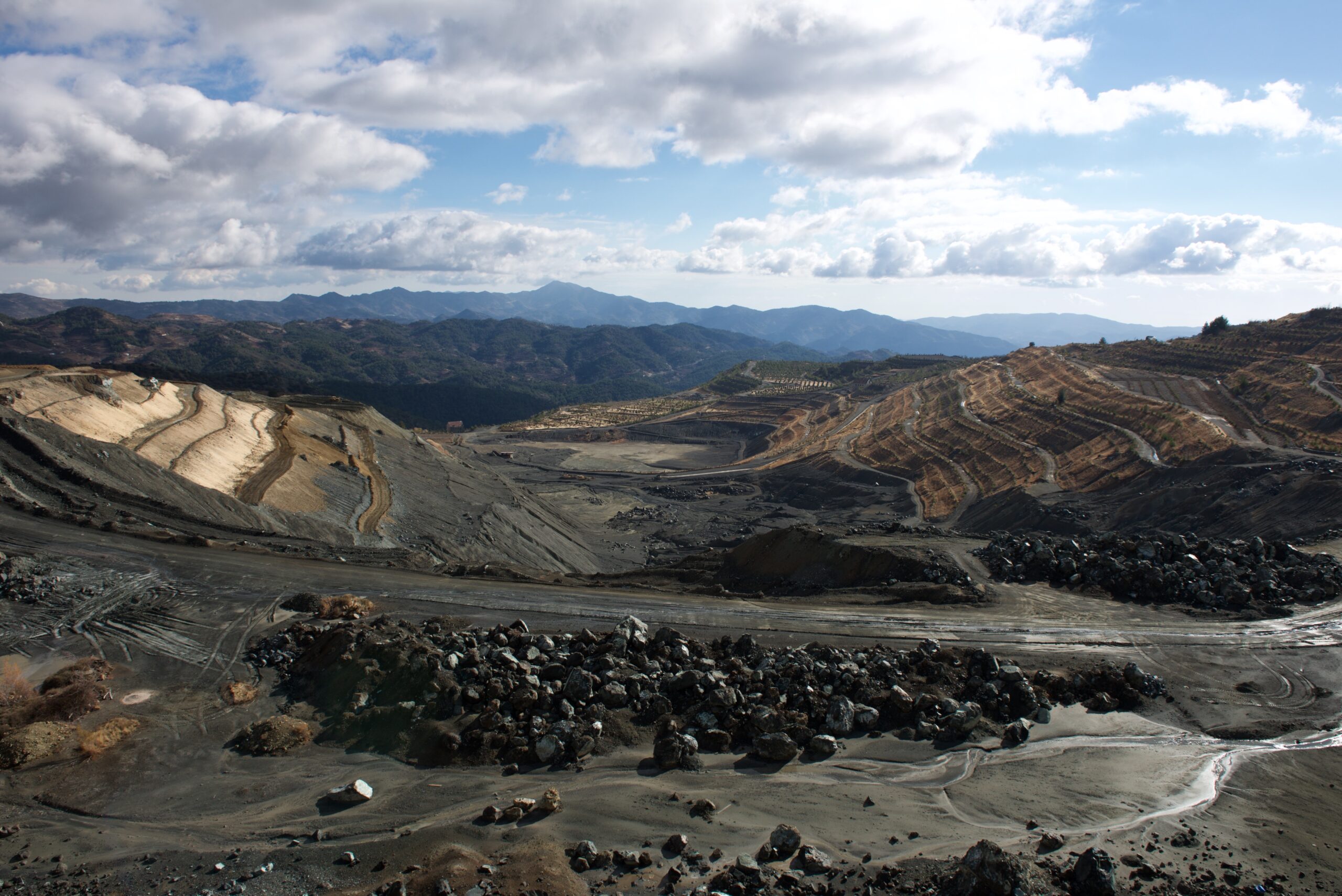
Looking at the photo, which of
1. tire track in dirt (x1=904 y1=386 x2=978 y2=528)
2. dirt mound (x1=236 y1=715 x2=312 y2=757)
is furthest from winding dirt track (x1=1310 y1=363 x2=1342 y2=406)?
dirt mound (x1=236 y1=715 x2=312 y2=757)

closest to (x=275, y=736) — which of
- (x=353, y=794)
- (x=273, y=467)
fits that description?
(x=353, y=794)

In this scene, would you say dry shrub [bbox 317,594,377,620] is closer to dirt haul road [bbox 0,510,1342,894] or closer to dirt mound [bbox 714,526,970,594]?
dirt haul road [bbox 0,510,1342,894]

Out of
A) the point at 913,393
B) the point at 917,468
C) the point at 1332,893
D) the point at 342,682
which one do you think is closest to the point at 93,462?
the point at 342,682

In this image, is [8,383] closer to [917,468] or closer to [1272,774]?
[1272,774]

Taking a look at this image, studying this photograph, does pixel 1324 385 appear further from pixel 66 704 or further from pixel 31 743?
pixel 31 743

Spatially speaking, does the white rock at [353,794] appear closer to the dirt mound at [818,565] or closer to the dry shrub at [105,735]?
the dry shrub at [105,735]
